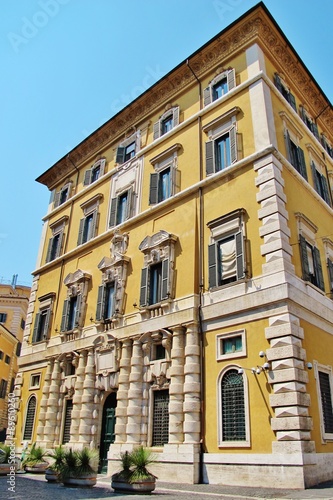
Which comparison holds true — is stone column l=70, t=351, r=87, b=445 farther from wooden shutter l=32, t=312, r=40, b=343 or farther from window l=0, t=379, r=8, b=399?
window l=0, t=379, r=8, b=399

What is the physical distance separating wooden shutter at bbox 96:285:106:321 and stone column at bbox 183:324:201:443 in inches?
197

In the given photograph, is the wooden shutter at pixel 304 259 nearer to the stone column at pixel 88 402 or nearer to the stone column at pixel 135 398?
the stone column at pixel 135 398

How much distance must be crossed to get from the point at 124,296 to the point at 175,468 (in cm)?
667

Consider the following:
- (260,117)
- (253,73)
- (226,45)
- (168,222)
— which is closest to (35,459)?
(168,222)

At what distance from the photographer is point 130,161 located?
20.4 meters

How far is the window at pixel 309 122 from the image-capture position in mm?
18672

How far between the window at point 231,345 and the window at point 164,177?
6.51 metres

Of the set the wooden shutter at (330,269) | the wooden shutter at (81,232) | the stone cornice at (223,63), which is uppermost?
the stone cornice at (223,63)

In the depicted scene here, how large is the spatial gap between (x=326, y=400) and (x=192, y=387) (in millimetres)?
3811

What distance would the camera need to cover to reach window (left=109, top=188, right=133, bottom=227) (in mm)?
19078

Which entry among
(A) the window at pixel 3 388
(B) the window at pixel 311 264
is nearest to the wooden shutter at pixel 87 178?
(B) the window at pixel 311 264

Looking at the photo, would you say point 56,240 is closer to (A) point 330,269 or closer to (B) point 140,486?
(A) point 330,269

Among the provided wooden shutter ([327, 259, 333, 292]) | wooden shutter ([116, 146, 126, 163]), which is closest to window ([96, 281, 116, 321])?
wooden shutter ([116, 146, 126, 163])

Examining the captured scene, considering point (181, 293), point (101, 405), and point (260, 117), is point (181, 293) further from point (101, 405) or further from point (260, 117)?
point (260, 117)
